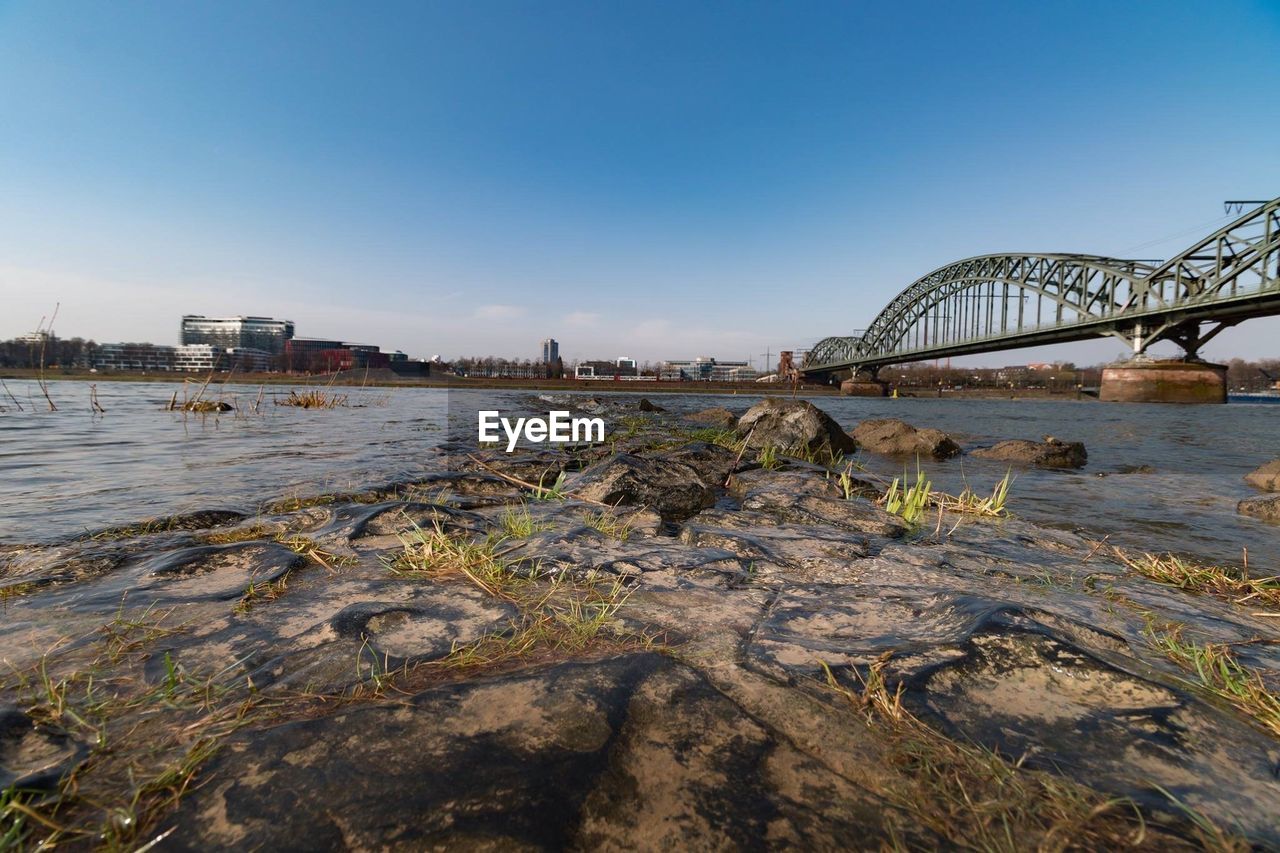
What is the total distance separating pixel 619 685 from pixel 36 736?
169cm

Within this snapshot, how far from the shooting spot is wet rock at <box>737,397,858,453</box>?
32.5 ft

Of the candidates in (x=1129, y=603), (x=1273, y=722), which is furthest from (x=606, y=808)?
(x=1129, y=603)

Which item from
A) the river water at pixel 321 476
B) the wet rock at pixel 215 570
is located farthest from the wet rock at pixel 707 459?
the wet rock at pixel 215 570

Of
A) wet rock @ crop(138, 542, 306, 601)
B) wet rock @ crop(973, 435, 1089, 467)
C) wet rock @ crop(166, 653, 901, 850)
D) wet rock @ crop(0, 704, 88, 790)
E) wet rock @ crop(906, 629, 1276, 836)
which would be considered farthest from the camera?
wet rock @ crop(973, 435, 1089, 467)

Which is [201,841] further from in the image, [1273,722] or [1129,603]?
[1129,603]

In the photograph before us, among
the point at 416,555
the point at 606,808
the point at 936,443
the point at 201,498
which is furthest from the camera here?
the point at 936,443

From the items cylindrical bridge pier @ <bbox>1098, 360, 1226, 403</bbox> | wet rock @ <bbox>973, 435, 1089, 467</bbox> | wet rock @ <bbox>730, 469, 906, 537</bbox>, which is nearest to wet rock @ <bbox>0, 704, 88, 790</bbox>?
wet rock @ <bbox>730, 469, 906, 537</bbox>

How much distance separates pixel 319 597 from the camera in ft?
8.68

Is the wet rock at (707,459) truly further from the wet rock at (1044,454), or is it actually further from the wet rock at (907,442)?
the wet rock at (1044,454)

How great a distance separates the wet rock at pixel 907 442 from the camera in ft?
38.4

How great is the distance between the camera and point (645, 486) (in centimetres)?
548

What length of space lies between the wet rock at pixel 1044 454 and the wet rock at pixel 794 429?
3.58 m

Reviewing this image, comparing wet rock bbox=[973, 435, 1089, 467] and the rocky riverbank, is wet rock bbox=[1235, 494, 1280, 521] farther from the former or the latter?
wet rock bbox=[973, 435, 1089, 467]

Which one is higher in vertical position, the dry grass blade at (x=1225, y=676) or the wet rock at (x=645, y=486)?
the wet rock at (x=645, y=486)
